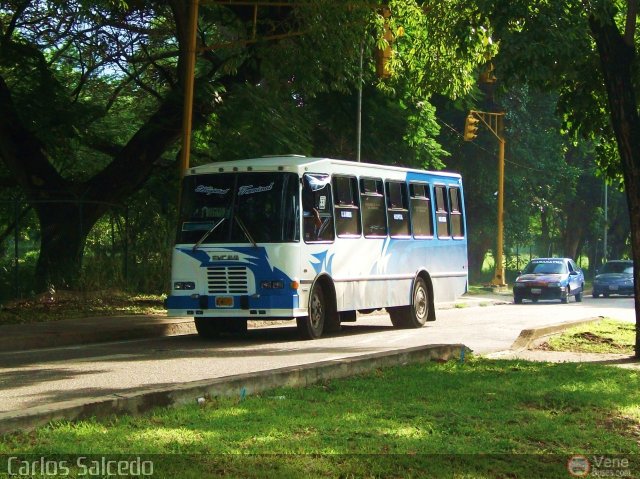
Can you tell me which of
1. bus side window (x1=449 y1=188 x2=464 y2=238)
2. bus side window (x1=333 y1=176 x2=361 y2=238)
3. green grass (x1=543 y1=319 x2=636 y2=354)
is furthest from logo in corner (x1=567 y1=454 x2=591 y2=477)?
bus side window (x1=449 y1=188 x2=464 y2=238)

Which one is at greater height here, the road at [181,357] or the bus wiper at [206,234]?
the bus wiper at [206,234]

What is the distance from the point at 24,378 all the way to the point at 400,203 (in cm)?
1104

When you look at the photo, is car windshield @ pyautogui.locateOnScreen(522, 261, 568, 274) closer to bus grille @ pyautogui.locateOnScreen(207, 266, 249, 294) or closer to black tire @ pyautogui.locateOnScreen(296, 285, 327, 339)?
black tire @ pyautogui.locateOnScreen(296, 285, 327, 339)

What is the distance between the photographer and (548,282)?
40281 millimetres

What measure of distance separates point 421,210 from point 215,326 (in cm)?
586

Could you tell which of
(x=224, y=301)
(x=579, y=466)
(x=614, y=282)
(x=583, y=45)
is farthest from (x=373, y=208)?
(x=614, y=282)

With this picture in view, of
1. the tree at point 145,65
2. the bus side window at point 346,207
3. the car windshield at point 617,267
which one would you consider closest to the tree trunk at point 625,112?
the tree at point 145,65

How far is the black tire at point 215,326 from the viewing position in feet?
63.6

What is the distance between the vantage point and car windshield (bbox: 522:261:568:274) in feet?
137

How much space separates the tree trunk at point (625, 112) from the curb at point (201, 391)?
11.7ft

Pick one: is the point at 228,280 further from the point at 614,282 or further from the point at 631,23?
the point at 614,282

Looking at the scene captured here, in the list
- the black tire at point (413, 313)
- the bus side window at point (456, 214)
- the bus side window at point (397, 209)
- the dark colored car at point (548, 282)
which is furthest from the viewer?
the dark colored car at point (548, 282)

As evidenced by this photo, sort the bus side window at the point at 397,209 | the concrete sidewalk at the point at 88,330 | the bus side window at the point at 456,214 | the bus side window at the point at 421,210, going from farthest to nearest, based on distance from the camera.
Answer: the bus side window at the point at 456,214, the bus side window at the point at 421,210, the bus side window at the point at 397,209, the concrete sidewalk at the point at 88,330

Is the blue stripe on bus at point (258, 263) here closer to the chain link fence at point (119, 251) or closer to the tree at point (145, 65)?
the tree at point (145, 65)
